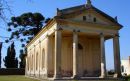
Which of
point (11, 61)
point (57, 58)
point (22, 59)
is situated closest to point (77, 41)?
point (57, 58)

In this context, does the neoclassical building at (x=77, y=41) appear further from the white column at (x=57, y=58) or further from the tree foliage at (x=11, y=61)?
the tree foliage at (x=11, y=61)

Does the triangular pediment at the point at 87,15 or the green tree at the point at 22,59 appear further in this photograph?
the green tree at the point at 22,59

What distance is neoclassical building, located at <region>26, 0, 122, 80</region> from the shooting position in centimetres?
2673

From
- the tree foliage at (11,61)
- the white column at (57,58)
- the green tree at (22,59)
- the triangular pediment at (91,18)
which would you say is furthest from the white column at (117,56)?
the tree foliage at (11,61)

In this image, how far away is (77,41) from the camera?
27547mm

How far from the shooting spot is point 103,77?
27.8 m

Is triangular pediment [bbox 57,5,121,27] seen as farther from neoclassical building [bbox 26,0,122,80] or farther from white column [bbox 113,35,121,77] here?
white column [bbox 113,35,121,77]

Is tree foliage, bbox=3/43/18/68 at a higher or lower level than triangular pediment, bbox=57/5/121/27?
lower

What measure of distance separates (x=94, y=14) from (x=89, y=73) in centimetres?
854

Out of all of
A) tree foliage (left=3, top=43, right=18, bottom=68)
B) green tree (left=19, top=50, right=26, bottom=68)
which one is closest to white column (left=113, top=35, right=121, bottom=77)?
green tree (left=19, top=50, right=26, bottom=68)

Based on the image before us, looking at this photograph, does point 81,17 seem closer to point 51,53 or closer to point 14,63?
point 51,53

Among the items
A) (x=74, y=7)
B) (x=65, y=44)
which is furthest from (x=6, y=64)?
(x=74, y=7)

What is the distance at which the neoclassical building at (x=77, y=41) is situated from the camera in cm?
2673

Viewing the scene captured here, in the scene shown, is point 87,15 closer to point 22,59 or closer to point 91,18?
point 91,18
